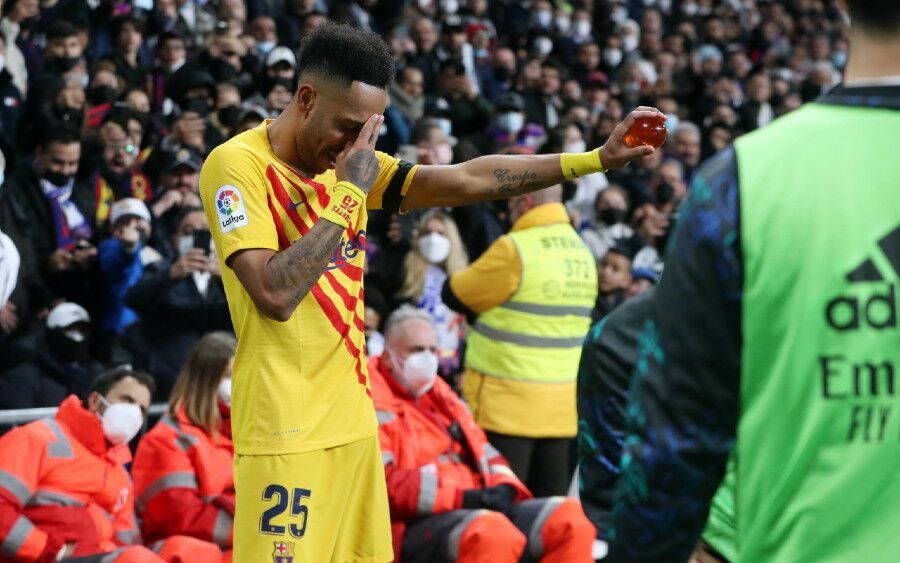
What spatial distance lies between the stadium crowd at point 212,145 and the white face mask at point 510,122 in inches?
0.8

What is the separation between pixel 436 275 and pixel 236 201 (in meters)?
5.56

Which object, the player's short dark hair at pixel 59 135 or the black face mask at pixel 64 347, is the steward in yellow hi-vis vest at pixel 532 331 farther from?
the player's short dark hair at pixel 59 135

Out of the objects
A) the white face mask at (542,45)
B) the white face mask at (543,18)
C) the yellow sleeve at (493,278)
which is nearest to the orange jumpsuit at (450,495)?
the yellow sleeve at (493,278)

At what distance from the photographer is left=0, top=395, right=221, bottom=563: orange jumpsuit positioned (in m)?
5.34

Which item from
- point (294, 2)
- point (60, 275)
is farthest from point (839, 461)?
point (294, 2)

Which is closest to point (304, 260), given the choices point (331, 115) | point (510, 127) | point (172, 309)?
point (331, 115)

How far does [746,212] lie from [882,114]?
24 centimetres

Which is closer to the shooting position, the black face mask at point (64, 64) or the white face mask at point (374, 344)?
the white face mask at point (374, 344)

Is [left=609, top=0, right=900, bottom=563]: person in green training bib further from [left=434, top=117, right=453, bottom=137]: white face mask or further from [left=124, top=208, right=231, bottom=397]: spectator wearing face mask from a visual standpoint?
[left=434, top=117, right=453, bottom=137]: white face mask

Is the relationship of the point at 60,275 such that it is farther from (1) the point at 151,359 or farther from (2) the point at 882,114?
(2) the point at 882,114

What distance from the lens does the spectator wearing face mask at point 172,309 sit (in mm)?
7445

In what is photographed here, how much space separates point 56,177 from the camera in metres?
8.25

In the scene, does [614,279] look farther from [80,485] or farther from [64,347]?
[80,485]

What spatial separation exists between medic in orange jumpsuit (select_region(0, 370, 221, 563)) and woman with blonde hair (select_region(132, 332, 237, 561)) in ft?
0.39
